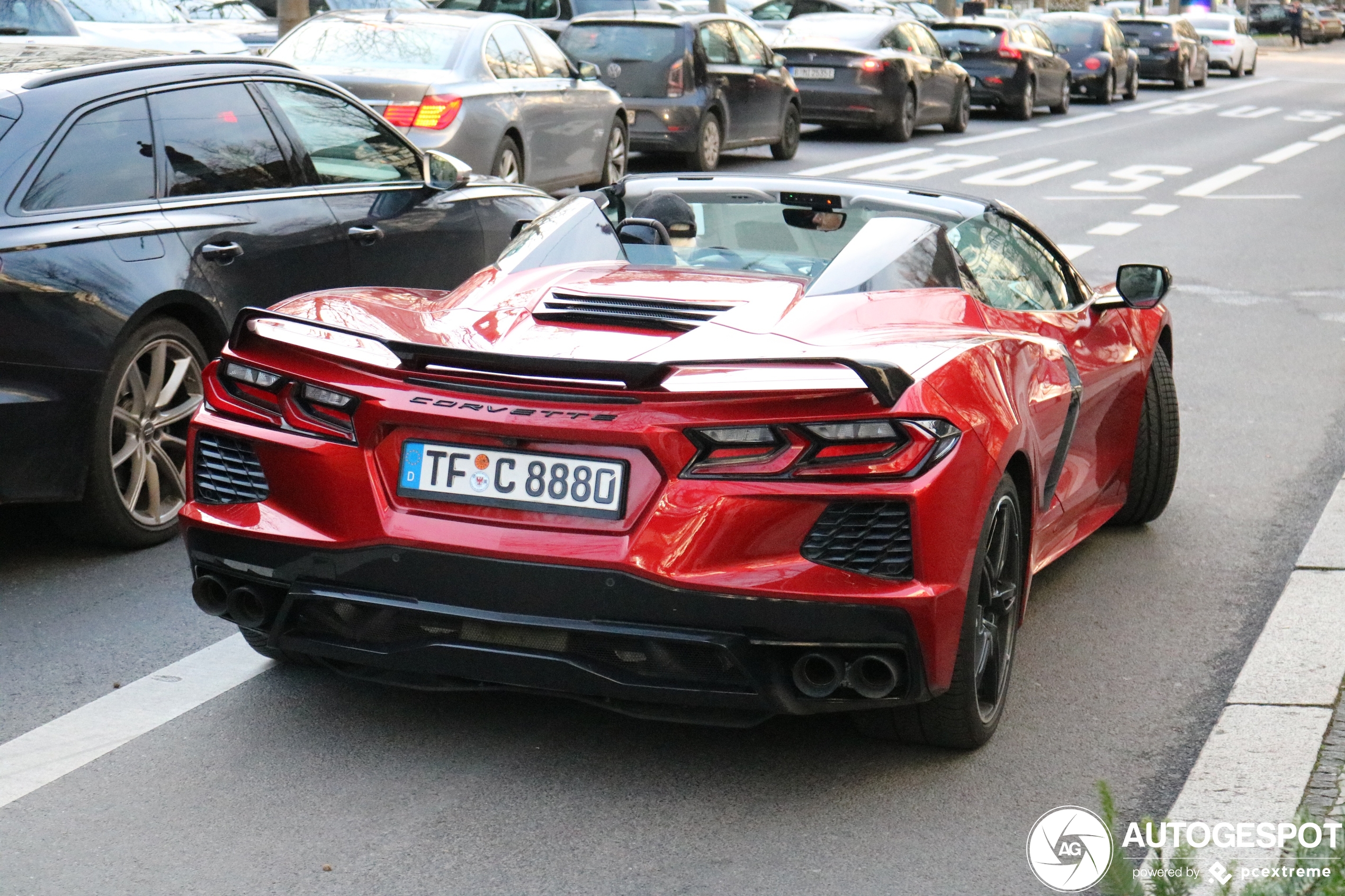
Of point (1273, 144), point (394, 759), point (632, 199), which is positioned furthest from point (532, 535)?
point (1273, 144)

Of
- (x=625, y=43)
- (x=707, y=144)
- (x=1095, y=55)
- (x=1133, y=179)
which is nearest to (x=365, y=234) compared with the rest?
(x=625, y=43)

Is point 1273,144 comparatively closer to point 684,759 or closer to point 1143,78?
point 1143,78

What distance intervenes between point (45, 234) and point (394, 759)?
7.16 ft

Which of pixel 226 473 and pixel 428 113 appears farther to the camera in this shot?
pixel 428 113

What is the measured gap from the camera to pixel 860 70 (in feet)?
76.0

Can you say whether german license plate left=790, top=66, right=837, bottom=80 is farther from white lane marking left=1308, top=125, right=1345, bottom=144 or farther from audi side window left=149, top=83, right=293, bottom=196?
audi side window left=149, top=83, right=293, bottom=196

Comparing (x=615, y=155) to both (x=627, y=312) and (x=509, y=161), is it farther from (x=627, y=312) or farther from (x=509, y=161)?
(x=627, y=312)

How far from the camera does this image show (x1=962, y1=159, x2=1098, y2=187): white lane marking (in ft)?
63.8

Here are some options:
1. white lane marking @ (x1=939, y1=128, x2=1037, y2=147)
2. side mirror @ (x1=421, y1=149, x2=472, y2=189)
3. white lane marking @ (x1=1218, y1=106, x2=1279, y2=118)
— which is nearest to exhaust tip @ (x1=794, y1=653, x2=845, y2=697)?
side mirror @ (x1=421, y1=149, x2=472, y2=189)

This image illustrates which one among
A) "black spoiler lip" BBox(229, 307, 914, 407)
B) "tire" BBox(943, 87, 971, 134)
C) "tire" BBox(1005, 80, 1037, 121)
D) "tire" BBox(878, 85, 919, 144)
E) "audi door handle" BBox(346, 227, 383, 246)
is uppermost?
"black spoiler lip" BBox(229, 307, 914, 407)

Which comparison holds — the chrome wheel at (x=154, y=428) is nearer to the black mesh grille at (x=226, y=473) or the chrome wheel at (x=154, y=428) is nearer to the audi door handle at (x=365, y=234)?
the audi door handle at (x=365, y=234)

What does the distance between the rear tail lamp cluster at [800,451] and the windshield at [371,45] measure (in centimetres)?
1000

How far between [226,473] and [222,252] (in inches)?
82.2

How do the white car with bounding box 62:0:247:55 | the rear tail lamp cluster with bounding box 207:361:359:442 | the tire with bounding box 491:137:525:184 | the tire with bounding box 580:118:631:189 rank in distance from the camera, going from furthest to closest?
1. the white car with bounding box 62:0:247:55
2. the tire with bounding box 580:118:631:189
3. the tire with bounding box 491:137:525:184
4. the rear tail lamp cluster with bounding box 207:361:359:442
